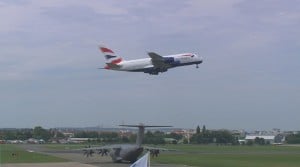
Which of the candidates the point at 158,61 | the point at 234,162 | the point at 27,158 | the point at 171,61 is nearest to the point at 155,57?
the point at 158,61

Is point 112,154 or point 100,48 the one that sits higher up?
point 100,48

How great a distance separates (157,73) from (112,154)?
12.1m

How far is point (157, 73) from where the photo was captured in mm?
62375

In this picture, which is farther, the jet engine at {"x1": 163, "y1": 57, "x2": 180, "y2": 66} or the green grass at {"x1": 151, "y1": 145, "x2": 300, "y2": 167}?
the jet engine at {"x1": 163, "y1": 57, "x2": 180, "y2": 66}

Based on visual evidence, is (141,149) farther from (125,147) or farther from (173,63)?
(173,63)

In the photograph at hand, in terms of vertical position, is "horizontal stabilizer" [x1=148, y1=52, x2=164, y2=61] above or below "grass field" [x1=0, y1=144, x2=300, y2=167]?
above

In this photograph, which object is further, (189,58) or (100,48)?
(100,48)

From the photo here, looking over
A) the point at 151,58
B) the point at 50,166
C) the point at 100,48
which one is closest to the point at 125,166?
the point at 50,166

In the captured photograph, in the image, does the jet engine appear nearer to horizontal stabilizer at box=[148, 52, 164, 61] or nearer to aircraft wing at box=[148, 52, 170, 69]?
aircraft wing at box=[148, 52, 170, 69]

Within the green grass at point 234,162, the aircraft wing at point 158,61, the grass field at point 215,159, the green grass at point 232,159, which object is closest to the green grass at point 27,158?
the grass field at point 215,159

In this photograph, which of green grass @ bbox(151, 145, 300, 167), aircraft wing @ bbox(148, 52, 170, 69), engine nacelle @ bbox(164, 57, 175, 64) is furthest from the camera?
engine nacelle @ bbox(164, 57, 175, 64)

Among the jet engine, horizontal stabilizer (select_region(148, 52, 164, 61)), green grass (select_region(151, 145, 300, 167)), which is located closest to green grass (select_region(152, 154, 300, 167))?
green grass (select_region(151, 145, 300, 167))

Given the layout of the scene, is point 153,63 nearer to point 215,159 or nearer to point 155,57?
point 155,57

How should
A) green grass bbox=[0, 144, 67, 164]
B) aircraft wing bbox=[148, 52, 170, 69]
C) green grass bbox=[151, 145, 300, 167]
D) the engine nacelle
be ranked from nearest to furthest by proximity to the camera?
green grass bbox=[151, 145, 300, 167] → aircraft wing bbox=[148, 52, 170, 69] → the engine nacelle → green grass bbox=[0, 144, 67, 164]
